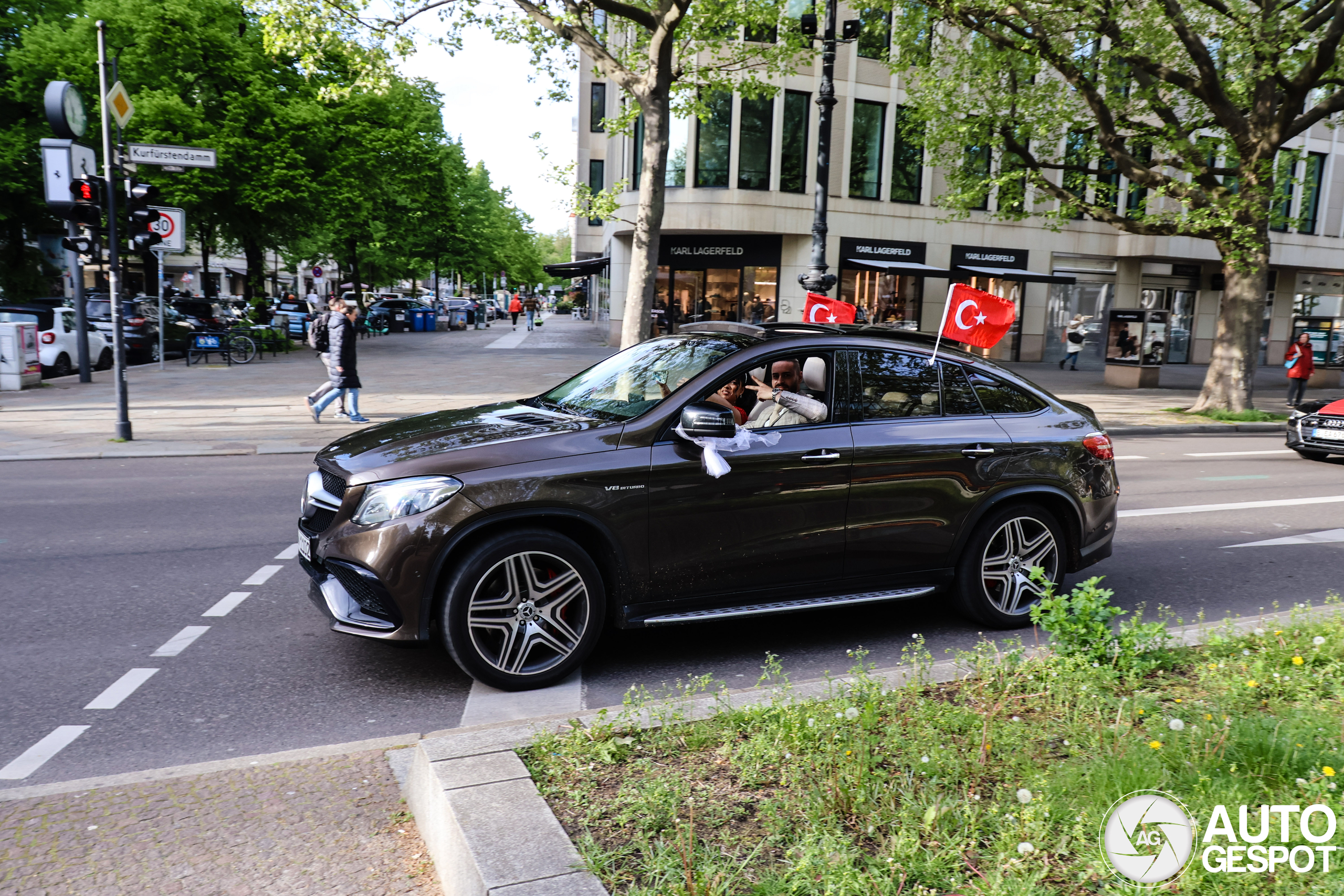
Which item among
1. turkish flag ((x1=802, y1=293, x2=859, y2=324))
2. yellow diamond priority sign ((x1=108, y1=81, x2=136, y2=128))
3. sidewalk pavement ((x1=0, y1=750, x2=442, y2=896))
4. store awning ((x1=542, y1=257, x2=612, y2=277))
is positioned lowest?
sidewalk pavement ((x1=0, y1=750, x2=442, y2=896))

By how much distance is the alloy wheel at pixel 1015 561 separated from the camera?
5641 mm

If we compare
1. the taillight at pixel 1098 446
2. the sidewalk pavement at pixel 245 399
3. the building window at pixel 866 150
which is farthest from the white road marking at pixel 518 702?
the building window at pixel 866 150

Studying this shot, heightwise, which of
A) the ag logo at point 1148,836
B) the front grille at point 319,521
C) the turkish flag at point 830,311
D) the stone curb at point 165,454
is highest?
the turkish flag at point 830,311

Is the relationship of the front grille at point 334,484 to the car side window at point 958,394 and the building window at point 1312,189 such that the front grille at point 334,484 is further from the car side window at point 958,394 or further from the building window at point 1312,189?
the building window at point 1312,189

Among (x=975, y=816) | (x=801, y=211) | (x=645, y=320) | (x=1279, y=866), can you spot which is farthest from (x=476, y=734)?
(x=801, y=211)

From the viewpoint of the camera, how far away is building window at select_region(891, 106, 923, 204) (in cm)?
3055

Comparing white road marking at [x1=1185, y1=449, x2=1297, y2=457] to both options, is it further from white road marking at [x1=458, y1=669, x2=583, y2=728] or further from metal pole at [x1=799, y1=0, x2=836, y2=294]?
white road marking at [x1=458, y1=669, x2=583, y2=728]

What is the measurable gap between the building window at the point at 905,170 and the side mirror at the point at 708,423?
28.0 m

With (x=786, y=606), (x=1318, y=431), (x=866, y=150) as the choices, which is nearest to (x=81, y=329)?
(x=786, y=606)

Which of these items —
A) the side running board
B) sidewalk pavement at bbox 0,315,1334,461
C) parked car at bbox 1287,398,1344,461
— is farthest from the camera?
parked car at bbox 1287,398,1344,461

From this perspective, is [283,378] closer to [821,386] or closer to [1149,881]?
[821,386]

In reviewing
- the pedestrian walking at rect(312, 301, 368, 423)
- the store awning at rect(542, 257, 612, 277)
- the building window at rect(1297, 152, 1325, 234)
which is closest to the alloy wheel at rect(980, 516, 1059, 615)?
the pedestrian walking at rect(312, 301, 368, 423)

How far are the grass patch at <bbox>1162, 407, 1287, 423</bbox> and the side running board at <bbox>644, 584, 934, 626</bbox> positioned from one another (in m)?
15.3

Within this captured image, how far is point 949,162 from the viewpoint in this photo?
21938 millimetres
